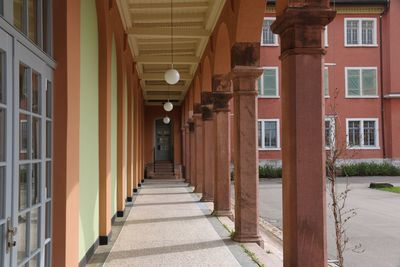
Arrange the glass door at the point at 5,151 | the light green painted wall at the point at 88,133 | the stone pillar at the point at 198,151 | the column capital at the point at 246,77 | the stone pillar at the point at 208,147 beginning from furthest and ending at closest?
the stone pillar at the point at 198,151
the stone pillar at the point at 208,147
the column capital at the point at 246,77
the light green painted wall at the point at 88,133
the glass door at the point at 5,151

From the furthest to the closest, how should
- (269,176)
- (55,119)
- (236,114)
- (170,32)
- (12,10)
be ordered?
(269,176), (170,32), (236,114), (55,119), (12,10)

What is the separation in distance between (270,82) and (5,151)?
1064 inches

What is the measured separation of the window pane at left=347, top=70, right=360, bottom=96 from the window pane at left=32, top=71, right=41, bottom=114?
2774 cm

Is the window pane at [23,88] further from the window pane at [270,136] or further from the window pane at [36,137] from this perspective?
the window pane at [270,136]

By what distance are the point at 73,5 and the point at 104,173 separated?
11.4ft

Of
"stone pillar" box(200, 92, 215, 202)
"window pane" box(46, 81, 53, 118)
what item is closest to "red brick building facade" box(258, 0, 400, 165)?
"stone pillar" box(200, 92, 215, 202)

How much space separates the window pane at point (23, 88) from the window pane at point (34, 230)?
849 millimetres

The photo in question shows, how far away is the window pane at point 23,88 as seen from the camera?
344 cm

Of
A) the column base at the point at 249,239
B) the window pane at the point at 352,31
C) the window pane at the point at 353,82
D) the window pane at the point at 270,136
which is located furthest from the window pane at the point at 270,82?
the column base at the point at 249,239

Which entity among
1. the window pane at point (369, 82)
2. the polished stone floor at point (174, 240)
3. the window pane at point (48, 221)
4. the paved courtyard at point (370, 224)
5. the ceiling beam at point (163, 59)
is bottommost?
the paved courtyard at point (370, 224)

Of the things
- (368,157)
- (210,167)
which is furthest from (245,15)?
(368,157)

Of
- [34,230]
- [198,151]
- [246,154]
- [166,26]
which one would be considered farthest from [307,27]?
[198,151]

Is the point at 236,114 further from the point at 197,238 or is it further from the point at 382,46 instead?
the point at 382,46

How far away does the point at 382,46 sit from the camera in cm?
2953
